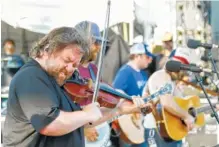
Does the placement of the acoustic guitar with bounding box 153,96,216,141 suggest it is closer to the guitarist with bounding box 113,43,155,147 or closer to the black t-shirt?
the guitarist with bounding box 113,43,155,147

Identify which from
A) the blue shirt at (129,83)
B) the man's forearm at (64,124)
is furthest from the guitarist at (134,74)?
the man's forearm at (64,124)

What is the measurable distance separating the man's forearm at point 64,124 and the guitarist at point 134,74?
2.27 m

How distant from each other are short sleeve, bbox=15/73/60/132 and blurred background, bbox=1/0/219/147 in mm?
2059

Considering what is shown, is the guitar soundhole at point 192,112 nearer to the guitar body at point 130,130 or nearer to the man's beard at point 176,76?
the man's beard at point 176,76

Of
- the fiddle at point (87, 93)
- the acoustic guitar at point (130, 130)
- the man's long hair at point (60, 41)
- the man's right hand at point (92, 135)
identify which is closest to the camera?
the man's long hair at point (60, 41)

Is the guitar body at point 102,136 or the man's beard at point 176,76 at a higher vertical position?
the man's beard at point 176,76

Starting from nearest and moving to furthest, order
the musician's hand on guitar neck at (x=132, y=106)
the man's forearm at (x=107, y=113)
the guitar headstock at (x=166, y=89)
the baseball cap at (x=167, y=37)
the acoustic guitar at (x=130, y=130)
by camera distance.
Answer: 1. the man's forearm at (x=107, y=113)
2. the musician's hand on guitar neck at (x=132, y=106)
3. the acoustic guitar at (x=130, y=130)
4. the guitar headstock at (x=166, y=89)
5. the baseball cap at (x=167, y=37)

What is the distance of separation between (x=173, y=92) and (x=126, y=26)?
1.58 metres

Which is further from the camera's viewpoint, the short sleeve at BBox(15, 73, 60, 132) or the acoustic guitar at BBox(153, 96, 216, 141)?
the acoustic guitar at BBox(153, 96, 216, 141)

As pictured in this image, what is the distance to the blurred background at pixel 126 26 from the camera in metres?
4.14

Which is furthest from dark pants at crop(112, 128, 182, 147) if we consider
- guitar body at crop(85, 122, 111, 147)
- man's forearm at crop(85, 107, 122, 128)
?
man's forearm at crop(85, 107, 122, 128)

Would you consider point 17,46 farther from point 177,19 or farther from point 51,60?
point 51,60

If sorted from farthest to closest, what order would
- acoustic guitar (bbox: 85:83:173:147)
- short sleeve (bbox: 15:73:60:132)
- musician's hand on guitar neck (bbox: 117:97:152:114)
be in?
acoustic guitar (bbox: 85:83:173:147) → musician's hand on guitar neck (bbox: 117:97:152:114) → short sleeve (bbox: 15:73:60:132)

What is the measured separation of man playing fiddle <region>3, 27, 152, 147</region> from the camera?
1.78 m
